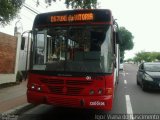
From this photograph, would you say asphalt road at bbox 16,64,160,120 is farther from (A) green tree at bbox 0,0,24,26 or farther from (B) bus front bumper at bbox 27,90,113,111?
(A) green tree at bbox 0,0,24,26

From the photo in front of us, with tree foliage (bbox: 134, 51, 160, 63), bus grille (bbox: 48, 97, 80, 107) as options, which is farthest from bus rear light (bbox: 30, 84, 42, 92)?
tree foliage (bbox: 134, 51, 160, 63)

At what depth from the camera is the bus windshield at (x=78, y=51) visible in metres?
8.60

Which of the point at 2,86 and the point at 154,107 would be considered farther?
the point at 2,86

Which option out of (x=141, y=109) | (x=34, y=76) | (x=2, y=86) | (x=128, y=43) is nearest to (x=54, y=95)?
(x=34, y=76)

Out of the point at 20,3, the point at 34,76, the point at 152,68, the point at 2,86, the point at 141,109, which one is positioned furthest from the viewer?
the point at 152,68

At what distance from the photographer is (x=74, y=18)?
904 cm

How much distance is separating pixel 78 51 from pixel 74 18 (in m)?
1.03

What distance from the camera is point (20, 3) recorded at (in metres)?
13.0

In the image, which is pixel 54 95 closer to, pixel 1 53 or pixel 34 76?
pixel 34 76

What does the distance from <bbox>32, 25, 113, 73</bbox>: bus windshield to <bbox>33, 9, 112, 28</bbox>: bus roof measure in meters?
0.16

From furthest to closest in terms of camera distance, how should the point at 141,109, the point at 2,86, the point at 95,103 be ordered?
the point at 2,86, the point at 141,109, the point at 95,103

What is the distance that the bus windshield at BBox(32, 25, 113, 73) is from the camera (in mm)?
8602

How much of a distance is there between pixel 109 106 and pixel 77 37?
2.17 metres

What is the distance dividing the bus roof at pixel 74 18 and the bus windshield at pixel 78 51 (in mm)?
161
